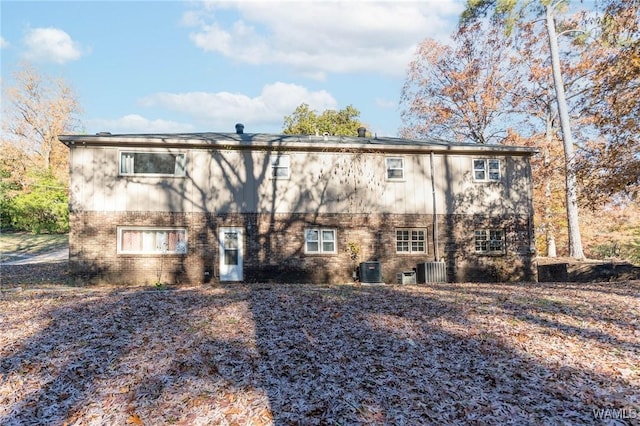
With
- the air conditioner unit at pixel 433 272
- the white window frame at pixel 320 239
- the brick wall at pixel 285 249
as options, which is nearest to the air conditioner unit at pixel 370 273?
the brick wall at pixel 285 249

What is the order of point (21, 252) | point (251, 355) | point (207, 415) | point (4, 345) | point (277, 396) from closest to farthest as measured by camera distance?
point (207, 415) → point (277, 396) → point (251, 355) → point (4, 345) → point (21, 252)

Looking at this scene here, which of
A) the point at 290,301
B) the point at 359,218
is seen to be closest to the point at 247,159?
the point at 359,218

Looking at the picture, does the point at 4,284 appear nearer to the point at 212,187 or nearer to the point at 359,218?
the point at 212,187

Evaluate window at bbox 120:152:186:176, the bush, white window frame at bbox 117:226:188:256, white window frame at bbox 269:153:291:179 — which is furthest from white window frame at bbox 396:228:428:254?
the bush

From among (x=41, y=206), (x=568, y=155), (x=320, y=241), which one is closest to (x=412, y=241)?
(x=320, y=241)

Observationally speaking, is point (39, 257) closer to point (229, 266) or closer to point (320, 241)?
point (229, 266)

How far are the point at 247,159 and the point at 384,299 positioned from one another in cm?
774

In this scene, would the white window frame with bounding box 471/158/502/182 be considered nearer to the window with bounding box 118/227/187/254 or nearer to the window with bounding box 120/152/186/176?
the window with bounding box 120/152/186/176

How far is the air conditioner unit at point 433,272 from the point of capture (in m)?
14.6

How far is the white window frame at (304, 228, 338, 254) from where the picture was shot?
14.9m

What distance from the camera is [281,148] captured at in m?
14.9

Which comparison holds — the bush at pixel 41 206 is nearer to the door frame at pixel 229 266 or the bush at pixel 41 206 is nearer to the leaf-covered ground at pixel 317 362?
the door frame at pixel 229 266

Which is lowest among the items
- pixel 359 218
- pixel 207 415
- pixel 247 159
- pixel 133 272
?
pixel 207 415

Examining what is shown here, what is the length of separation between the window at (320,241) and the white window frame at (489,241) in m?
5.62
